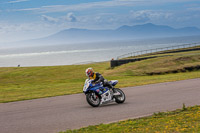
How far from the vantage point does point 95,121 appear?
952 centimetres

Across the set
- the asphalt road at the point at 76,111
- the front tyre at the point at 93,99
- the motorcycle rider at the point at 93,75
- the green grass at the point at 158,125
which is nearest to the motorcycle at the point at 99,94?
the front tyre at the point at 93,99

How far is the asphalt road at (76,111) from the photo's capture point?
9.18m

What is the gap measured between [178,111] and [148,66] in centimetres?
2547

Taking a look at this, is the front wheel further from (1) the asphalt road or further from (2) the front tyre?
(2) the front tyre

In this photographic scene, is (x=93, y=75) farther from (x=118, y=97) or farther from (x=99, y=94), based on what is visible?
(x=118, y=97)

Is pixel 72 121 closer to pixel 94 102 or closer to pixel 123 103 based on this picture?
pixel 94 102

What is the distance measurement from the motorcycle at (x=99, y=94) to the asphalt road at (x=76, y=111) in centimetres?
28

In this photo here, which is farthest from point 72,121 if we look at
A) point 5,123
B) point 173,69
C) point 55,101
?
point 173,69

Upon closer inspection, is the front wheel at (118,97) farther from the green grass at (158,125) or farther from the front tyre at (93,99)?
the green grass at (158,125)

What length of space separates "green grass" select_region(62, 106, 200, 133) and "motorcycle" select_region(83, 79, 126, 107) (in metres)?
3.19

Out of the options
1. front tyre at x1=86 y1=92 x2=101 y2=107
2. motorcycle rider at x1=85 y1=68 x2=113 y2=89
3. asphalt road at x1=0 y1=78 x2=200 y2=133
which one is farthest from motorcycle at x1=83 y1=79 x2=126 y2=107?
asphalt road at x1=0 y1=78 x2=200 y2=133

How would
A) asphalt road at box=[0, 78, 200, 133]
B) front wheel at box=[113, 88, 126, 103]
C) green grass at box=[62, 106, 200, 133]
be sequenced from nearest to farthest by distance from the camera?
green grass at box=[62, 106, 200, 133] < asphalt road at box=[0, 78, 200, 133] < front wheel at box=[113, 88, 126, 103]

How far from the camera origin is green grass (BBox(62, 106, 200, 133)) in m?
7.45

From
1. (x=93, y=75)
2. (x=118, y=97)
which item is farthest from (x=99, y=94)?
(x=118, y=97)
